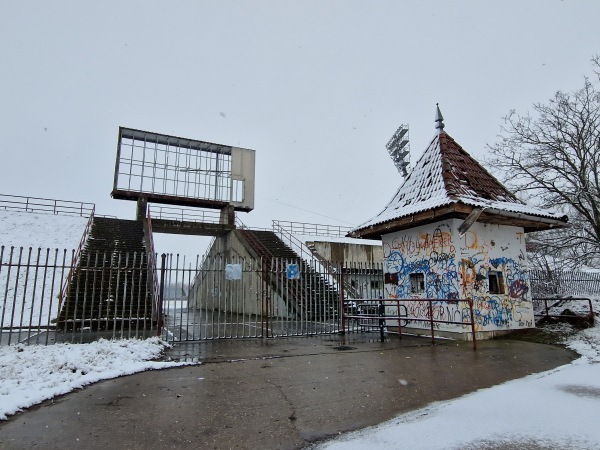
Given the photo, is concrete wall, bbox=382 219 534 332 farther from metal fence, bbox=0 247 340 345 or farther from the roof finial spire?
the roof finial spire

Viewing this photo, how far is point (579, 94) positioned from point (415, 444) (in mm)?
18075

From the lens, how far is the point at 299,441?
3.28m

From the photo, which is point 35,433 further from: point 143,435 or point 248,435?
point 248,435

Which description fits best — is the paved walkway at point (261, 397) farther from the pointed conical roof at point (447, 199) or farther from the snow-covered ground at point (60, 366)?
the pointed conical roof at point (447, 199)

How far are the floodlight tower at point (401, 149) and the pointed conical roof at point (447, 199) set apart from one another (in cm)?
1888

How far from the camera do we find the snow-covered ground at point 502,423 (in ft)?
10.1

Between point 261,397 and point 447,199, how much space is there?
7.04 meters

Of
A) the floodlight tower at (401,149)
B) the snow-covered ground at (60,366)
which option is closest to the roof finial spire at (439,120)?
the snow-covered ground at (60,366)

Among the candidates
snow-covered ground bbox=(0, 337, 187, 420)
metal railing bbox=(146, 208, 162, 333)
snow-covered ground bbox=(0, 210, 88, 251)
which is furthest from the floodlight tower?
snow-covered ground bbox=(0, 337, 187, 420)

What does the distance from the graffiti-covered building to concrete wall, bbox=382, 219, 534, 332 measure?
3 cm

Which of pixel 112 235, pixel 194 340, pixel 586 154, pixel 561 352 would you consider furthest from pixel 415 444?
pixel 112 235

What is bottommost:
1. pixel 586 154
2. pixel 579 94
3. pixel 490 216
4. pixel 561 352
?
pixel 561 352

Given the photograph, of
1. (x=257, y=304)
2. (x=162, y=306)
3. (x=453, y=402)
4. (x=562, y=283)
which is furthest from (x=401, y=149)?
(x=453, y=402)


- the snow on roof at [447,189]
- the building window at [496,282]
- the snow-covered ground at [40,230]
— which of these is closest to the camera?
the snow on roof at [447,189]
